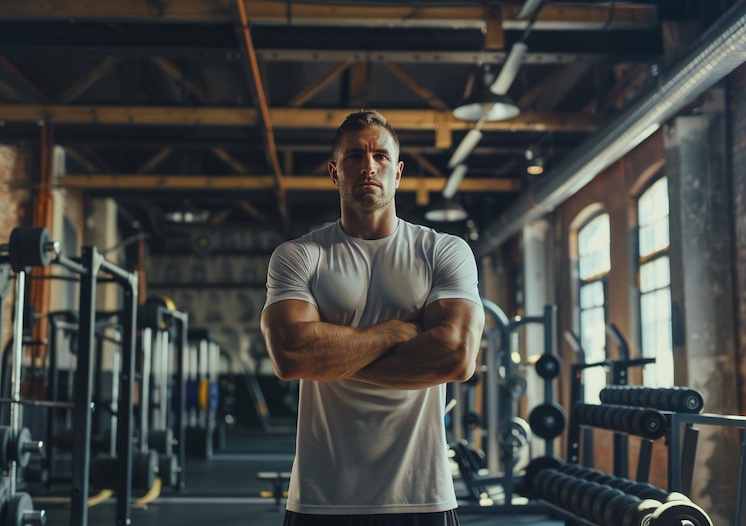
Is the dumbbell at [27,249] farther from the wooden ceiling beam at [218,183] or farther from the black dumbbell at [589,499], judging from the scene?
the wooden ceiling beam at [218,183]

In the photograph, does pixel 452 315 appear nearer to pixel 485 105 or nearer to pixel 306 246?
pixel 306 246

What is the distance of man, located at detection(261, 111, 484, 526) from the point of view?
1.36 m

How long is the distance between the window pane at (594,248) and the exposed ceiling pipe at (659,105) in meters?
0.60

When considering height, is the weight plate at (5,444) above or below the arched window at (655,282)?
below

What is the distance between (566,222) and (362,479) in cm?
746

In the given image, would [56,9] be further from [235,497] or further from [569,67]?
[569,67]

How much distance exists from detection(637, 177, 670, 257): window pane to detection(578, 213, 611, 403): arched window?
2.18 ft

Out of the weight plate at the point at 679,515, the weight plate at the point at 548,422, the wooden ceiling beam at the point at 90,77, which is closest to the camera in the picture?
the weight plate at the point at 679,515

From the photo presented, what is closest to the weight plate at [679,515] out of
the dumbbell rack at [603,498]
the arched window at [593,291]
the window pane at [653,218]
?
the dumbbell rack at [603,498]

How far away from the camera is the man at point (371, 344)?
4.45 feet

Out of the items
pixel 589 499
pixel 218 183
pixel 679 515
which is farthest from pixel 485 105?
pixel 218 183

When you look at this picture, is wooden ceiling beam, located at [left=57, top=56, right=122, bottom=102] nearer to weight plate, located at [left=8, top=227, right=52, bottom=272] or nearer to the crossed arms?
weight plate, located at [left=8, top=227, right=52, bottom=272]

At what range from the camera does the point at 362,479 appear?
1.35 metres

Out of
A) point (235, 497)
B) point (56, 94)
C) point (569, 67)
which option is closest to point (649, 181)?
point (569, 67)
